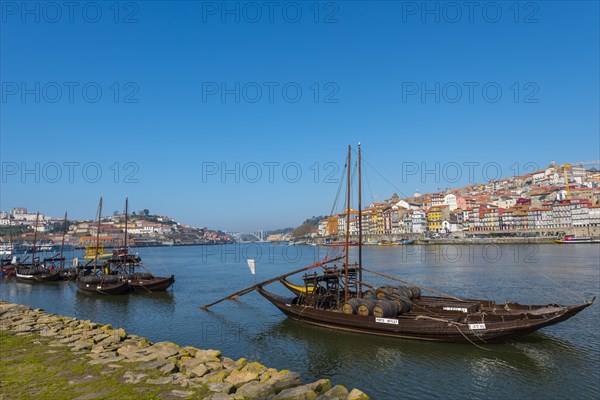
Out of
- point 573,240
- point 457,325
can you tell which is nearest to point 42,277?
point 457,325

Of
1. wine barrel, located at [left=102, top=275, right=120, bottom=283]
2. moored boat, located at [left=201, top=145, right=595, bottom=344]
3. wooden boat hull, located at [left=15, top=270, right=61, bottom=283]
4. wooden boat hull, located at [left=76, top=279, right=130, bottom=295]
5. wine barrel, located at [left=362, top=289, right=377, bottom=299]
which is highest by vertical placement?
wine barrel, located at [left=362, top=289, right=377, bottom=299]

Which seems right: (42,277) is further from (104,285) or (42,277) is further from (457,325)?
(457,325)

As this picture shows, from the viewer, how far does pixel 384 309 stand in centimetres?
2252

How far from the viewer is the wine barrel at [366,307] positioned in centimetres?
2310

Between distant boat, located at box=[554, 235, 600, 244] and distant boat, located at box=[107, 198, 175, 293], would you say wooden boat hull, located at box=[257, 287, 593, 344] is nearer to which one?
distant boat, located at box=[107, 198, 175, 293]

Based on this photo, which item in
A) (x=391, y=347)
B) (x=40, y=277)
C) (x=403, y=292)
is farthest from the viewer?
(x=40, y=277)

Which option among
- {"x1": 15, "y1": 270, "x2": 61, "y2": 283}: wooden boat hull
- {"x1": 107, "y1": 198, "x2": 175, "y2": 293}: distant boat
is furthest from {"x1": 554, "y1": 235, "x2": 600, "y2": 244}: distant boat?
{"x1": 15, "y1": 270, "x2": 61, "y2": 283}: wooden boat hull

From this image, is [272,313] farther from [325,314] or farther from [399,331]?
[399,331]

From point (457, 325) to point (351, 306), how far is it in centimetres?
590

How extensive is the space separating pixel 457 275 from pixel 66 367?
46306mm

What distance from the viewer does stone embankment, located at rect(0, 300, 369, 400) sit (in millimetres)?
11930

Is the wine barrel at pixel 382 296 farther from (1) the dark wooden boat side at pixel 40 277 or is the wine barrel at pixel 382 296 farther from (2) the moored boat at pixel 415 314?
(1) the dark wooden boat side at pixel 40 277

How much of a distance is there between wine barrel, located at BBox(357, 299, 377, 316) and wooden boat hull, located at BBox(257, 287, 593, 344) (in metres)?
0.42

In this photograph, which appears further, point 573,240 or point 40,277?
point 573,240
